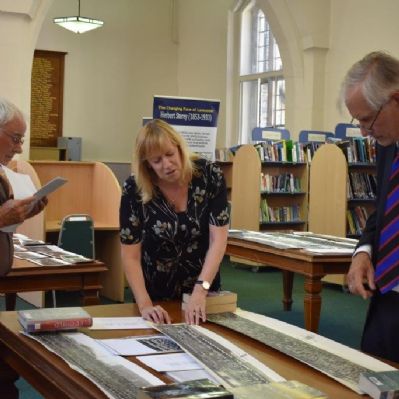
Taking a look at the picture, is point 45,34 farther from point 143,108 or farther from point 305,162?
point 305,162

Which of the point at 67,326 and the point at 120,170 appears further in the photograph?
the point at 120,170

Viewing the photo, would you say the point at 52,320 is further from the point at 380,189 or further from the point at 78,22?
the point at 78,22

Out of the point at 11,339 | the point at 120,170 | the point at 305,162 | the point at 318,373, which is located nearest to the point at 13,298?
the point at 11,339

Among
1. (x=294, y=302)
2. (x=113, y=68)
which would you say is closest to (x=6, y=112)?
(x=294, y=302)

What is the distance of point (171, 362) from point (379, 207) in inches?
30.6

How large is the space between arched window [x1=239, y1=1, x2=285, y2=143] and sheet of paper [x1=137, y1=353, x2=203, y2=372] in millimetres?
11151

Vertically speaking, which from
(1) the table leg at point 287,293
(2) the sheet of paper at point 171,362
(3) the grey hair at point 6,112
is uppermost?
(3) the grey hair at point 6,112

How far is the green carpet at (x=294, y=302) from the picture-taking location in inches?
241

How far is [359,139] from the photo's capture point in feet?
28.5

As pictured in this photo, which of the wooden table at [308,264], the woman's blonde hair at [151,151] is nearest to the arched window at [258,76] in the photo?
the wooden table at [308,264]

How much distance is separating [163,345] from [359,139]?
7005mm

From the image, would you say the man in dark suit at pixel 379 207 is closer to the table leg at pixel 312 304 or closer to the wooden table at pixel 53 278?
the wooden table at pixel 53 278

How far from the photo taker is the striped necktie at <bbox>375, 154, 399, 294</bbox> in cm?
204

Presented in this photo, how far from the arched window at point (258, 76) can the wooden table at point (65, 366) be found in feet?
35.7
